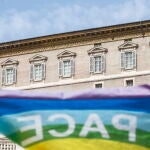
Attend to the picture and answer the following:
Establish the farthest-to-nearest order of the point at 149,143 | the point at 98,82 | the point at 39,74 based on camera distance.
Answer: the point at 39,74 → the point at 98,82 → the point at 149,143

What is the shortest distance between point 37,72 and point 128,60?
7.53 m

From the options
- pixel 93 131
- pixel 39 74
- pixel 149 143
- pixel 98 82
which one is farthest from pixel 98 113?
pixel 39 74

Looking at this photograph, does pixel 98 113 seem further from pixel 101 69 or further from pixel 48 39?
pixel 48 39

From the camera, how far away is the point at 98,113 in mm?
3215

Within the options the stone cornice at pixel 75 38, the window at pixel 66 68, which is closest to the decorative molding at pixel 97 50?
the stone cornice at pixel 75 38

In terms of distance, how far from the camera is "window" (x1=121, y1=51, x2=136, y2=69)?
42.8 metres

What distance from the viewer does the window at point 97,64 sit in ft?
144

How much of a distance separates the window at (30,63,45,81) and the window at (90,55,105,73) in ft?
13.4

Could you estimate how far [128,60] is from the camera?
43.0m

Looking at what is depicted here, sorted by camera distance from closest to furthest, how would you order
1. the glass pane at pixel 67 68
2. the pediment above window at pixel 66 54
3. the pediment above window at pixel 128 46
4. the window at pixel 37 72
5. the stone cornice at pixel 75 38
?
the pediment above window at pixel 128 46
the stone cornice at pixel 75 38
the glass pane at pixel 67 68
the pediment above window at pixel 66 54
the window at pixel 37 72

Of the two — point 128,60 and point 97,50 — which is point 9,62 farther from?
point 128,60

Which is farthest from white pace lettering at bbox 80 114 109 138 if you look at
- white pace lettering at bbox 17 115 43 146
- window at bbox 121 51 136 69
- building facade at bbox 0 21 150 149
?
window at bbox 121 51 136 69

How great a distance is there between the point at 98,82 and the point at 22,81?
684cm

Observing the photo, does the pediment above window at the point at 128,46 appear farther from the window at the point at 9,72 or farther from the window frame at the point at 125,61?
the window at the point at 9,72
